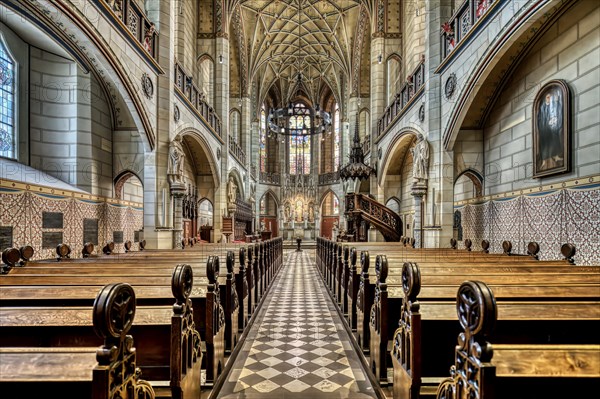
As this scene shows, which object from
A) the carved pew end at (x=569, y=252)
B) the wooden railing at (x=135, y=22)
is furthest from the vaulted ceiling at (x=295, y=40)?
the carved pew end at (x=569, y=252)

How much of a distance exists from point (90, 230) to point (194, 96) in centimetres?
611

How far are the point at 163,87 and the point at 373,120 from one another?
34.6ft

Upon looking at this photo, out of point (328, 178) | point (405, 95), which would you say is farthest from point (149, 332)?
point (328, 178)

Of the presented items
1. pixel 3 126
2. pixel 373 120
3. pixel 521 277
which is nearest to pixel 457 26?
pixel 521 277

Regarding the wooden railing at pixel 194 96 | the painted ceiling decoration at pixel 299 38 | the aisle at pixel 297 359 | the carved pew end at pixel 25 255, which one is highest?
the painted ceiling decoration at pixel 299 38

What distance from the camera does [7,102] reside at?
7.36 m

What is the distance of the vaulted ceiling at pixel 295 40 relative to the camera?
68.4 ft

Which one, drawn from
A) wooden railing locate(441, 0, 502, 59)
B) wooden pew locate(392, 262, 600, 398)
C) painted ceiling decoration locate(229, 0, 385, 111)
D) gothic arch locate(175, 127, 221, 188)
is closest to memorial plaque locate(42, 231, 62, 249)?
gothic arch locate(175, 127, 221, 188)

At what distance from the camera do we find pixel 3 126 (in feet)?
23.5

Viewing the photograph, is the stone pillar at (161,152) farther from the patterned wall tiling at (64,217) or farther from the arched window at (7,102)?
the arched window at (7,102)

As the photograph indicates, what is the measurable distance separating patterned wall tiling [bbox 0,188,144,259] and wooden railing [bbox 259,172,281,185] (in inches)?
748

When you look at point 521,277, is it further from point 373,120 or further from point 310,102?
point 310,102

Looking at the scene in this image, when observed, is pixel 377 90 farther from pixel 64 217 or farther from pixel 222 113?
pixel 64 217

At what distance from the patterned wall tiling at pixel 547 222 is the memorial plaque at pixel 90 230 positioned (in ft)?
31.5
